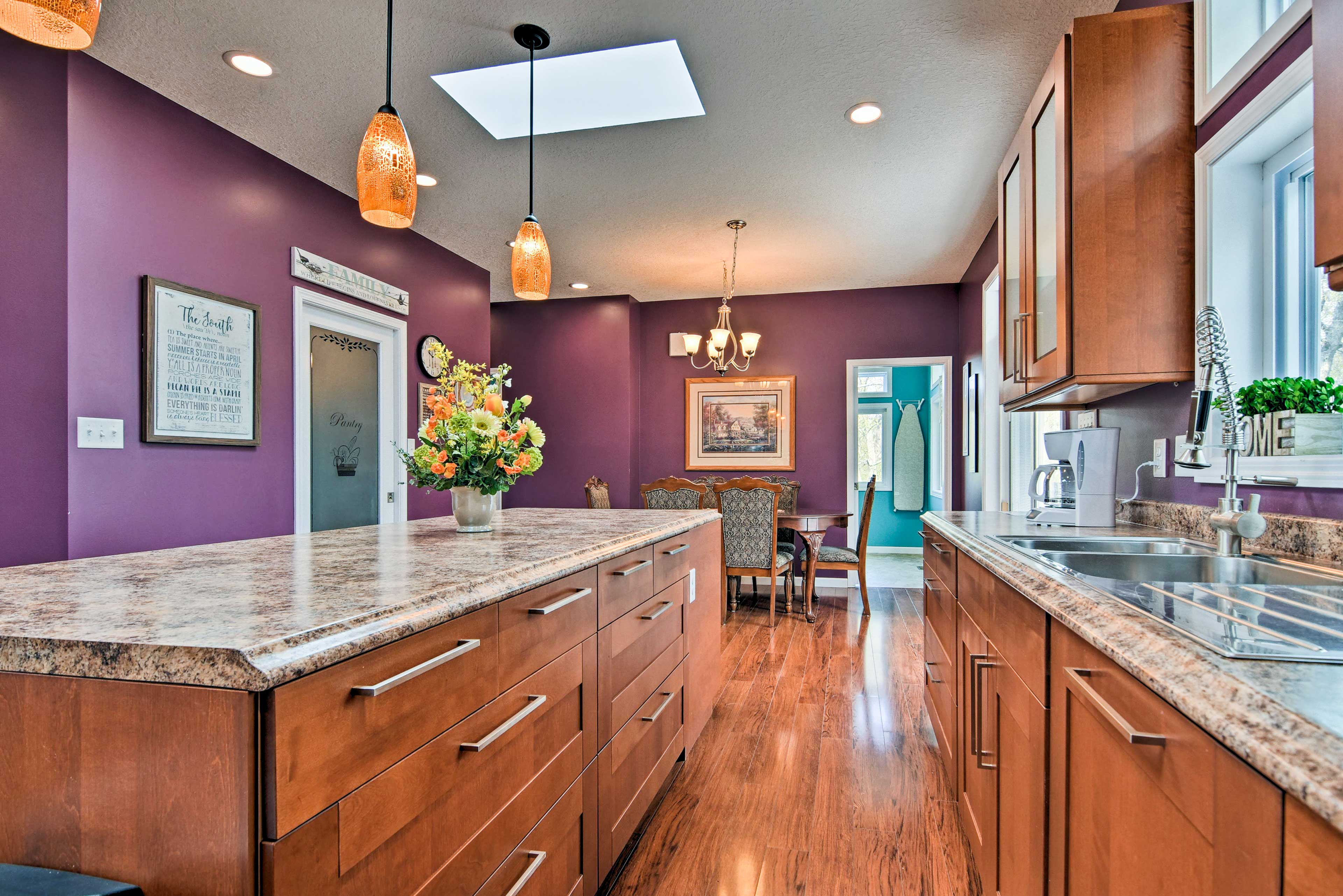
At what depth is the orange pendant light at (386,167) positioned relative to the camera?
5.31 feet

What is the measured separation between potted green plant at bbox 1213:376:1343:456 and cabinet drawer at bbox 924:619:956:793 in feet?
3.09

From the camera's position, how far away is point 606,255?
4828 mm

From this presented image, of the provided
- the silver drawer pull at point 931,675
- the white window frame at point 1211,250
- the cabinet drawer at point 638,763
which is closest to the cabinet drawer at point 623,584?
the cabinet drawer at point 638,763

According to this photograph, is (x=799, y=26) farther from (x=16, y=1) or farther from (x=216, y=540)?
(x=216, y=540)

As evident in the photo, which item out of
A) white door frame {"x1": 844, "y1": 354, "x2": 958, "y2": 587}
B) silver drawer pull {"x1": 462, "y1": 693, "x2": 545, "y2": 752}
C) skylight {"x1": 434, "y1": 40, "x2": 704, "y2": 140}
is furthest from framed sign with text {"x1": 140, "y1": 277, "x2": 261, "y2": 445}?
white door frame {"x1": 844, "y1": 354, "x2": 958, "y2": 587}

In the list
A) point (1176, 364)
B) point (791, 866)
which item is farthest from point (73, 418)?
point (1176, 364)

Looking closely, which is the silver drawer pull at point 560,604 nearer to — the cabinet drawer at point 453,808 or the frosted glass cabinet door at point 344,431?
the cabinet drawer at point 453,808

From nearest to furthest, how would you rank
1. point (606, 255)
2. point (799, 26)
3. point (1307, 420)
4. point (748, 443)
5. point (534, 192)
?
point (1307, 420), point (799, 26), point (534, 192), point (606, 255), point (748, 443)

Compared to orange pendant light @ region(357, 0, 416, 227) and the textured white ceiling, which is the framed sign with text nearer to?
the textured white ceiling

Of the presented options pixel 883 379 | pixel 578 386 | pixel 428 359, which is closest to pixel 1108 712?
pixel 428 359

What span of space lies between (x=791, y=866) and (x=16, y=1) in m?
2.27

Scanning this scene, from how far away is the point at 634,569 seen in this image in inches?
67.3

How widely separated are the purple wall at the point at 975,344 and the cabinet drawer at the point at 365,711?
163 inches

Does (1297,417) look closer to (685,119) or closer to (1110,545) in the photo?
(1110,545)
